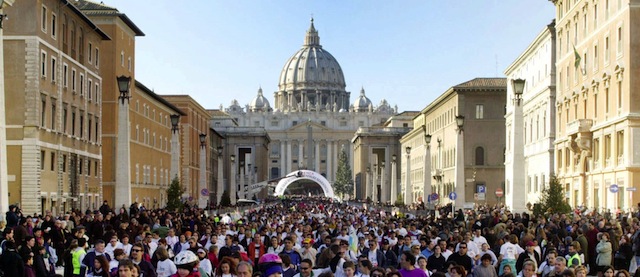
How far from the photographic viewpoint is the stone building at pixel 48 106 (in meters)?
49.3

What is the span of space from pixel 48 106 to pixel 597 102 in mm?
26330

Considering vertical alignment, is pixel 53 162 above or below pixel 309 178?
above

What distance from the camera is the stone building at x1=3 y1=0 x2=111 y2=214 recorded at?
49344 millimetres

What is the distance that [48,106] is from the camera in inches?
2044

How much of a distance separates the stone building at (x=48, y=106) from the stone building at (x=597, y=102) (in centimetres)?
2442

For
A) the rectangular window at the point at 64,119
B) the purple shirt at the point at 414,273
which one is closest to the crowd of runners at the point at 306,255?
the purple shirt at the point at 414,273

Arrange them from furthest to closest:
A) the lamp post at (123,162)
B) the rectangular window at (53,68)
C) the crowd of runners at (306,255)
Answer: the rectangular window at (53,68) < the lamp post at (123,162) < the crowd of runners at (306,255)

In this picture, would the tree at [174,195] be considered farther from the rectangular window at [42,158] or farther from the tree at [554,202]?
the tree at [554,202]

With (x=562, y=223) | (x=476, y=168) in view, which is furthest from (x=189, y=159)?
(x=562, y=223)

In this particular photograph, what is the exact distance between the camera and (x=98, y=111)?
65438mm

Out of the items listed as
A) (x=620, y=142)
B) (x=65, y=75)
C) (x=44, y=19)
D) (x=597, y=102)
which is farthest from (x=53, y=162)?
(x=597, y=102)

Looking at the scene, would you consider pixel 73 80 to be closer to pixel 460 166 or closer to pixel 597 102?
pixel 460 166

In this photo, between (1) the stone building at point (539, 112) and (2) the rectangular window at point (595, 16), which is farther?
(1) the stone building at point (539, 112)

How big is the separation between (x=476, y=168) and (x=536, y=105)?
2309 centimetres
